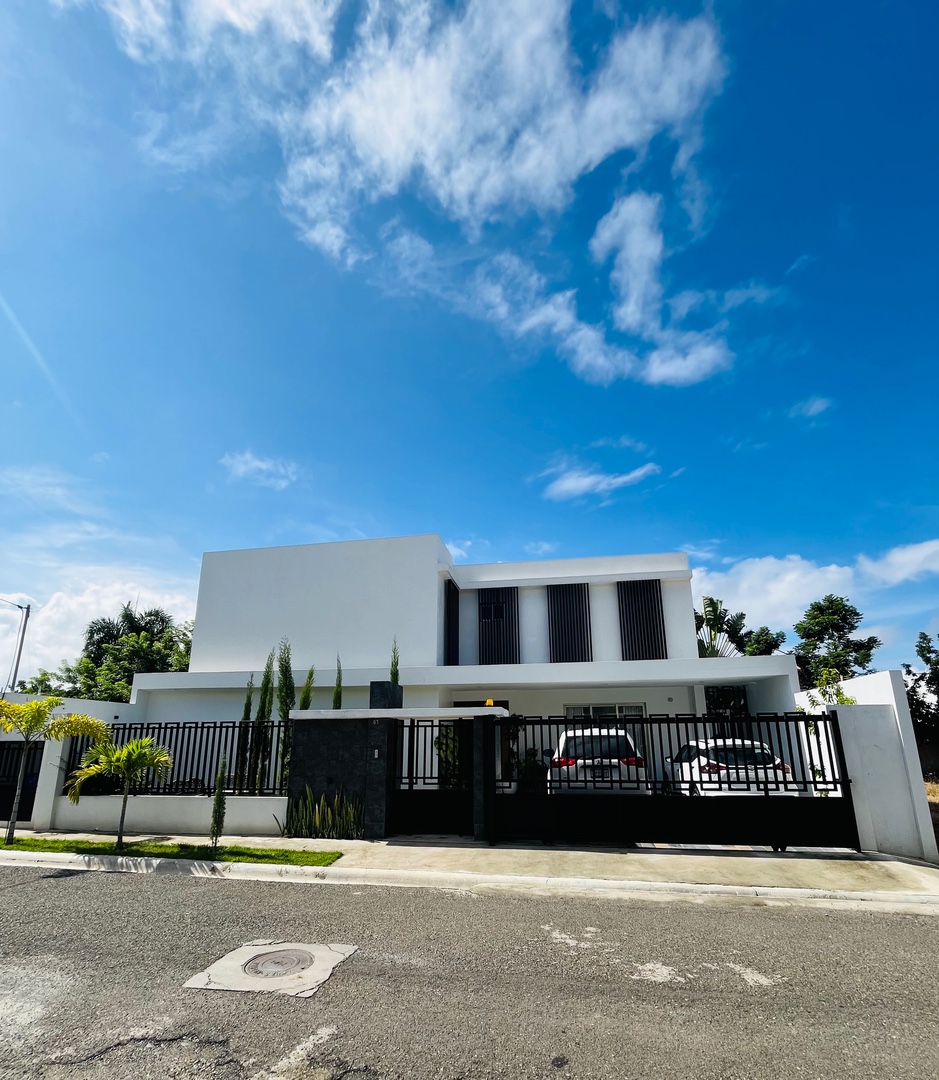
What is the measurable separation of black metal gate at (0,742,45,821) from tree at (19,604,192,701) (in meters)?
18.4

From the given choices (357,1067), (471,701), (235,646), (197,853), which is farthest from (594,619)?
(357,1067)

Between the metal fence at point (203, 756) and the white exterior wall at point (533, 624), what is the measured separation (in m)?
11.2

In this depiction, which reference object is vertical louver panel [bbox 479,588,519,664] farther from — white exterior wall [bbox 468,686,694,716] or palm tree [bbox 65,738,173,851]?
palm tree [bbox 65,738,173,851]

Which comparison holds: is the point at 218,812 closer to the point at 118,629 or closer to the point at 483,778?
the point at 483,778

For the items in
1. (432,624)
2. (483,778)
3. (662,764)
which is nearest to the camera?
(662,764)

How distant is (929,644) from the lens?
92.1 feet

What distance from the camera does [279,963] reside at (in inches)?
199

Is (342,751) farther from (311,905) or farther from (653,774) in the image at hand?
(653,774)

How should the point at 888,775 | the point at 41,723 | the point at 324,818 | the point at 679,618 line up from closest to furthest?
the point at 888,775, the point at 324,818, the point at 41,723, the point at 679,618

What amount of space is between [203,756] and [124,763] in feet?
5.96

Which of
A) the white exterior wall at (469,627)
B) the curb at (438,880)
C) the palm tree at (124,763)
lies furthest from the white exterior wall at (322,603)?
the curb at (438,880)

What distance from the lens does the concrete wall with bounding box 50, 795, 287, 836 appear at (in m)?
11.1

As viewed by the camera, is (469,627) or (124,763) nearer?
(124,763)

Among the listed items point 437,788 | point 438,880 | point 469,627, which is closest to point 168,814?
point 437,788
